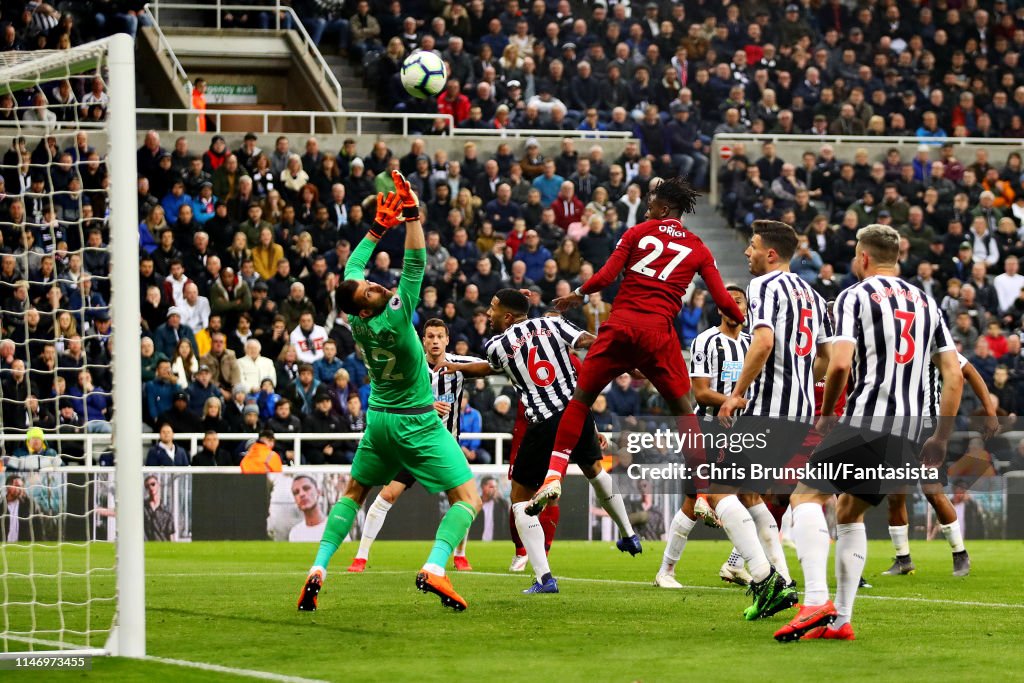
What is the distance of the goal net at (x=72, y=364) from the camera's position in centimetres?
728

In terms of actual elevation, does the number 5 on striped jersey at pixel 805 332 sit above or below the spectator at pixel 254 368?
above

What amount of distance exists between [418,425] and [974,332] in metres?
15.1

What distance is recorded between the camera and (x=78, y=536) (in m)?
16.0

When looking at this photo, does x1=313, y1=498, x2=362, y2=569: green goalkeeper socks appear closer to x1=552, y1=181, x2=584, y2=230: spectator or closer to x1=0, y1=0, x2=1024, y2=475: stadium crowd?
x1=0, y1=0, x2=1024, y2=475: stadium crowd

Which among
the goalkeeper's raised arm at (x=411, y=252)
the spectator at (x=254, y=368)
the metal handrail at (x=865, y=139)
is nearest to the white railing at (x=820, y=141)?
the metal handrail at (x=865, y=139)

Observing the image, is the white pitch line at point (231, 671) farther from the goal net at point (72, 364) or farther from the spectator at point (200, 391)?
the spectator at point (200, 391)

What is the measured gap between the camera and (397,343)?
9312 mm

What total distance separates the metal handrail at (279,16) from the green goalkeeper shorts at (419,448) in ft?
56.4

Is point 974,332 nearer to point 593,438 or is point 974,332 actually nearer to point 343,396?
point 343,396

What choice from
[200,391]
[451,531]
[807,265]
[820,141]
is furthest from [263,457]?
[820,141]

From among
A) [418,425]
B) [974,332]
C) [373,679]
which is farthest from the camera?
[974,332]

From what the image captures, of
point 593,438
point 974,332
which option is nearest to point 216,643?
point 593,438

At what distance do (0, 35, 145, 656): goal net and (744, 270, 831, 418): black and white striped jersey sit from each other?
358 cm

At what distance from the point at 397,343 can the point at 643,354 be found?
5.14ft
